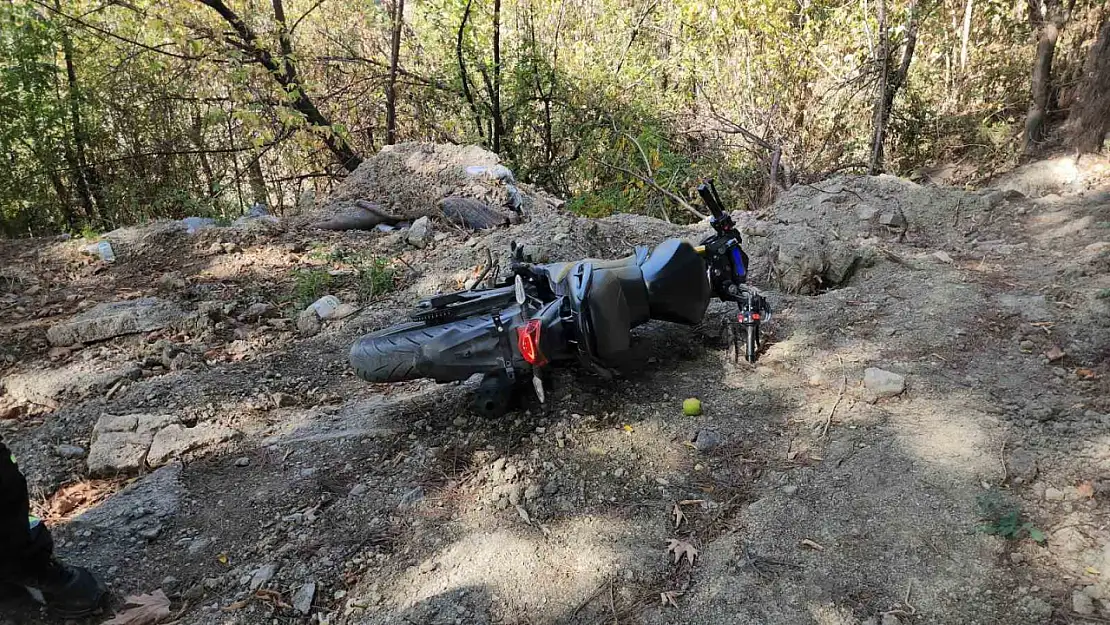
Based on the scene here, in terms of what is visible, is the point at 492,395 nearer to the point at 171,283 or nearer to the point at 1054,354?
the point at 1054,354

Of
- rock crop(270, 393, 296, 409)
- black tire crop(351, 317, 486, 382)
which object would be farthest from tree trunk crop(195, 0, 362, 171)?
black tire crop(351, 317, 486, 382)

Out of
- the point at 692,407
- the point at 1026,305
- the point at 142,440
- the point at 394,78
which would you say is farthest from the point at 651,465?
the point at 394,78

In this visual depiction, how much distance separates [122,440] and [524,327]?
1.81m

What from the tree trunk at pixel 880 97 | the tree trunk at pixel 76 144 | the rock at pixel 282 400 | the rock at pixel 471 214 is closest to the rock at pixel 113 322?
the rock at pixel 282 400

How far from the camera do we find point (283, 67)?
6.60 meters

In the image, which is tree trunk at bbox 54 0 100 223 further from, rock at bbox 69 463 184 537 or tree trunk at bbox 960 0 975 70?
tree trunk at bbox 960 0 975 70

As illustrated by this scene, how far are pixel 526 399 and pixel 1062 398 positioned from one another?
2.21 m

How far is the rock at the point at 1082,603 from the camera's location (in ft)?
5.70

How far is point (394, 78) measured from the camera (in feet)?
26.9

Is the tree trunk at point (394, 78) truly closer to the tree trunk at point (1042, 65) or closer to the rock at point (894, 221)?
the rock at point (894, 221)

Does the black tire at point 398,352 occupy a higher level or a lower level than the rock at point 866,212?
lower

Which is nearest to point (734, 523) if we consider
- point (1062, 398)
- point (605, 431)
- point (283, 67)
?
point (605, 431)

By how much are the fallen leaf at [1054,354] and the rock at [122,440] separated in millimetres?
3981

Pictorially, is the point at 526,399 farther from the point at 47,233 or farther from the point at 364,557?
the point at 47,233
